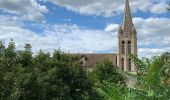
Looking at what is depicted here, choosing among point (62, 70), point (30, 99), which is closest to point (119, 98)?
point (30, 99)

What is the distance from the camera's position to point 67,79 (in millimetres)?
37844

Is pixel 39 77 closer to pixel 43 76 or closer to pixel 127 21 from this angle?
pixel 43 76

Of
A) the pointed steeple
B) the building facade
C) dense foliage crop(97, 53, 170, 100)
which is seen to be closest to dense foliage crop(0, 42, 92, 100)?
dense foliage crop(97, 53, 170, 100)

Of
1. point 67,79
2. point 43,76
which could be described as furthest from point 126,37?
point 43,76

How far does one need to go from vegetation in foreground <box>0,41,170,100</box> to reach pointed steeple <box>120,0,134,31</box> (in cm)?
11631

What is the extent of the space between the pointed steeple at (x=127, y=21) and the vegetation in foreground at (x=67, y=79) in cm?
11631

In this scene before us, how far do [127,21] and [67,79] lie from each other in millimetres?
127901

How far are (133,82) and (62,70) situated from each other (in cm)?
3509

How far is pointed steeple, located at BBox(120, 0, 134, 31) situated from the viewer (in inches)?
6331

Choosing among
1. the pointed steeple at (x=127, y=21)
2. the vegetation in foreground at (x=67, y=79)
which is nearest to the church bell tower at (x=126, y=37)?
the pointed steeple at (x=127, y=21)

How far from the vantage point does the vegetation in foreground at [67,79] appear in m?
2.78

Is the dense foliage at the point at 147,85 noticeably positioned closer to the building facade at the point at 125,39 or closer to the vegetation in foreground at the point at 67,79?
the vegetation in foreground at the point at 67,79

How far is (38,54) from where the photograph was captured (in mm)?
39938

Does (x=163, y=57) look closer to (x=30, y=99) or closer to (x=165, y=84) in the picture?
(x=165, y=84)
